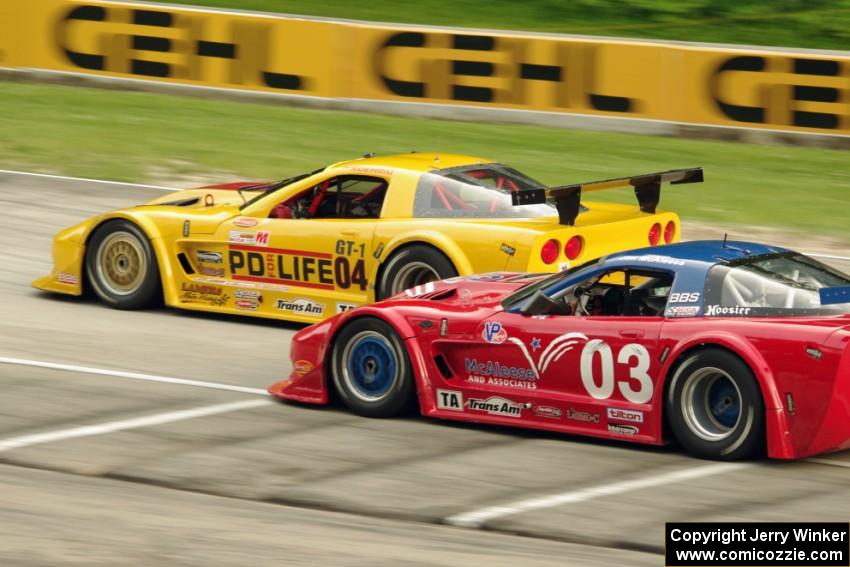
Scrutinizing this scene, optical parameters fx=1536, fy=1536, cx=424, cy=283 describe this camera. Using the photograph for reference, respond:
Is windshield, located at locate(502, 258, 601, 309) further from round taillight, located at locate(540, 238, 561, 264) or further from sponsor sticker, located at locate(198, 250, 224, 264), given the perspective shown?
sponsor sticker, located at locate(198, 250, 224, 264)

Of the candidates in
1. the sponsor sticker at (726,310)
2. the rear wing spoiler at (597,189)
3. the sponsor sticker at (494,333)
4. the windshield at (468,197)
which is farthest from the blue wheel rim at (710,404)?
the windshield at (468,197)

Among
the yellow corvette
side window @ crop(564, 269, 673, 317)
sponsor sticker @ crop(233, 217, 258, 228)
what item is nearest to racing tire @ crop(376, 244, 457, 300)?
the yellow corvette

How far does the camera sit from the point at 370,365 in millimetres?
9492

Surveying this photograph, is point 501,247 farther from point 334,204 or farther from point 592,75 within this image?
point 592,75

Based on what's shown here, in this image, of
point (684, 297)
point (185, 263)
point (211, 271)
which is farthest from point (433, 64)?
point (684, 297)

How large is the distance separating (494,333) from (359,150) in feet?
38.2

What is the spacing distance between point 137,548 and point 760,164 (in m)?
14.4

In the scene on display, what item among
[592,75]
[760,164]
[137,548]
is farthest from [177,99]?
[137,548]

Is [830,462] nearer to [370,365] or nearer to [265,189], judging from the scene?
[370,365]

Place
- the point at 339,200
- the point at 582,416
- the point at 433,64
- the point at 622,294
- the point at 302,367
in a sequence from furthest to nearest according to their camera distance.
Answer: the point at 433,64 < the point at 339,200 < the point at 302,367 < the point at 622,294 < the point at 582,416

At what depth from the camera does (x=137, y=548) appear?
22.2 feet

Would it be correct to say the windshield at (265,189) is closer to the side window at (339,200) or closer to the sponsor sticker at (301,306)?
the side window at (339,200)

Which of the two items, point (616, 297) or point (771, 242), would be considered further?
point (771, 242)

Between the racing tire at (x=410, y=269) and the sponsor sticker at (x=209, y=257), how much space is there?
4.98 ft
